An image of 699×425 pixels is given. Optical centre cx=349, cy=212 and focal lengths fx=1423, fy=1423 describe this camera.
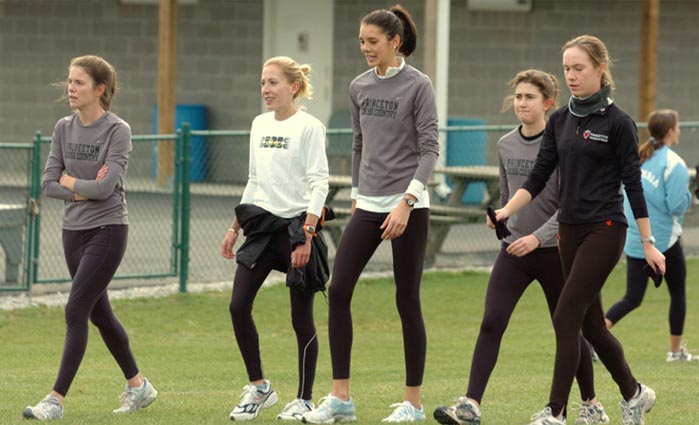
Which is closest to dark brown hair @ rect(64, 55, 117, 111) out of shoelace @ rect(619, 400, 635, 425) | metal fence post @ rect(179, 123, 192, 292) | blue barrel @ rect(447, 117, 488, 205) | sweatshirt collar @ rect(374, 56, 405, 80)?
sweatshirt collar @ rect(374, 56, 405, 80)

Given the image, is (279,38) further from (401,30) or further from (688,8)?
(401,30)

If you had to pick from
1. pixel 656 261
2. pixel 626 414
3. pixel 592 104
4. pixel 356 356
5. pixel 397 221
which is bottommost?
pixel 356 356

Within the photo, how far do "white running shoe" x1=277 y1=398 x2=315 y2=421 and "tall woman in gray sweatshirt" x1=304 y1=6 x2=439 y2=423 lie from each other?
137mm

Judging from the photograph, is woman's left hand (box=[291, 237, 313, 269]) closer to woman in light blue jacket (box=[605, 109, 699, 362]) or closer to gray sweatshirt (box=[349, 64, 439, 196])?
gray sweatshirt (box=[349, 64, 439, 196])

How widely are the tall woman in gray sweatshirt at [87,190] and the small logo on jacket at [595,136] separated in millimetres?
2332

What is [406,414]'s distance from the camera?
6.93 metres

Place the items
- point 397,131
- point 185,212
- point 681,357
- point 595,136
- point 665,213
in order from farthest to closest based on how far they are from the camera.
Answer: point 185,212, point 681,357, point 665,213, point 397,131, point 595,136

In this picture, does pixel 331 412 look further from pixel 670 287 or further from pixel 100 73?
pixel 670 287

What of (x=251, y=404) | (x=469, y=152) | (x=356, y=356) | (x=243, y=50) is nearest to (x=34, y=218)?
(x=356, y=356)

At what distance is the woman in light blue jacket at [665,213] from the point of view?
10.3 m

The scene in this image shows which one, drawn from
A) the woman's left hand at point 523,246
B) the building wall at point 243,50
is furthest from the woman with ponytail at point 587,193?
the building wall at point 243,50

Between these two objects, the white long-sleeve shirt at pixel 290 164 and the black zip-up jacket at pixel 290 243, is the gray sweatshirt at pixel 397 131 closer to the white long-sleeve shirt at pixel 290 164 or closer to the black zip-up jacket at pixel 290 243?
the white long-sleeve shirt at pixel 290 164

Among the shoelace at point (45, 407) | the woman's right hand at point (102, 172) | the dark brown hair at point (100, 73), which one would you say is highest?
the dark brown hair at point (100, 73)

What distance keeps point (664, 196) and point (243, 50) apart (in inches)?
492
